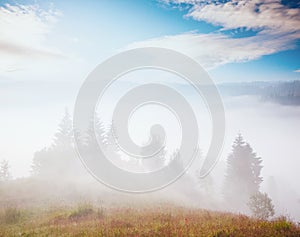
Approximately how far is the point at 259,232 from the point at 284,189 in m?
126

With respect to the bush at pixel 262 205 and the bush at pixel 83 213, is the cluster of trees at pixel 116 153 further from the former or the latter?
the bush at pixel 83 213

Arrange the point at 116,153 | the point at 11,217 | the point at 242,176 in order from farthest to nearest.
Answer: the point at 116,153 → the point at 242,176 → the point at 11,217

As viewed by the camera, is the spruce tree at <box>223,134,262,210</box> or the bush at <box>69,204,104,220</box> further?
the spruce tree at <box>223,134,262,210</box>

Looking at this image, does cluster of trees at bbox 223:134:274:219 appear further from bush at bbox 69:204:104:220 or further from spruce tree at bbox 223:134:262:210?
bush at bbox 69:204:104:220

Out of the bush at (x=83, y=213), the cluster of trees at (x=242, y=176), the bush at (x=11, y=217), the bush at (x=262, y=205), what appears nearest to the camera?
the bush at (x=83, y=213)

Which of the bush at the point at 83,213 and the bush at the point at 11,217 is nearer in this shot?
the bush at the point at 83,213

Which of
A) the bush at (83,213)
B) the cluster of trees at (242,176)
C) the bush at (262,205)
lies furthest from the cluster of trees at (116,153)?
the bush at (83,213)

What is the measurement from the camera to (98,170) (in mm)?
44469

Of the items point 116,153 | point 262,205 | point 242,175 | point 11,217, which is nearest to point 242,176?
point 242,175

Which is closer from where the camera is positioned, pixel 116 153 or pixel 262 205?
pixel 262 205

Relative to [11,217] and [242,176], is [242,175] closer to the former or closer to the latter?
[242,176]

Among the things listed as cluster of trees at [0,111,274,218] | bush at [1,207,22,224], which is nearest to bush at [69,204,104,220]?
bush at [1,207,22,224]

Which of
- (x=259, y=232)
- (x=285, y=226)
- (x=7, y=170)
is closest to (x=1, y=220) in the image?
(x=259, y=232)

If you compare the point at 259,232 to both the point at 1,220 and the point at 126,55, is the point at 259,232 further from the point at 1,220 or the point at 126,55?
the point at 126,55
